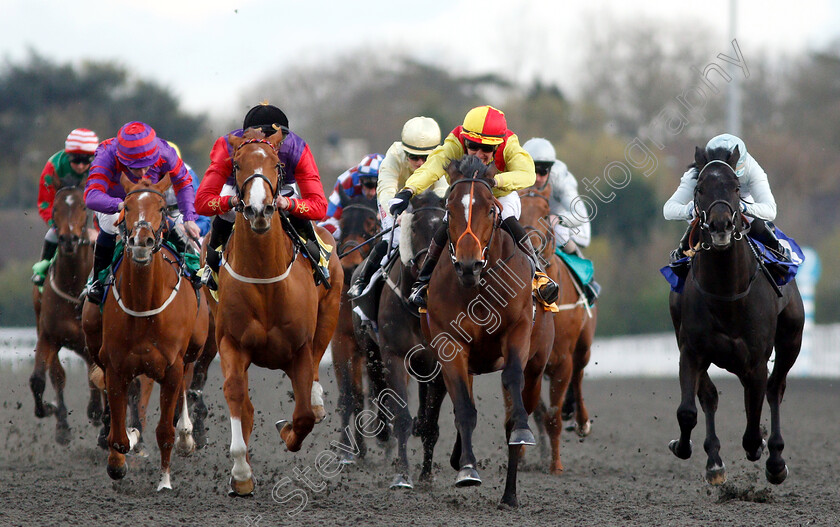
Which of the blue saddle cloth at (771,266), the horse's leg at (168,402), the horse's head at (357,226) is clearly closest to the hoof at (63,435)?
the horse's leg at (168,402)

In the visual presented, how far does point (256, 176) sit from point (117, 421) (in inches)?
81.8

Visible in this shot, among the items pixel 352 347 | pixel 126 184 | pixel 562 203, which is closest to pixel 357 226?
pixel 352 347

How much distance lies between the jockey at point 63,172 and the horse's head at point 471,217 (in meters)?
4.07

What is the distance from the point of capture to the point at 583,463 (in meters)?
9.34

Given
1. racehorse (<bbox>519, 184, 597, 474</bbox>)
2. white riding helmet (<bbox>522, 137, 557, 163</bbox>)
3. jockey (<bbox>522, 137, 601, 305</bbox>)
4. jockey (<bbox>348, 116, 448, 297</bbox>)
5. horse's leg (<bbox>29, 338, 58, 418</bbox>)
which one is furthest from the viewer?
white riding helmet (<bbox>522, 137, 557, 163</bbox>)

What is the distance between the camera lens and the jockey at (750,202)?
24.2 ft

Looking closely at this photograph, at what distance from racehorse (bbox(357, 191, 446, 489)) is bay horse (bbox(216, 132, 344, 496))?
0.99 m

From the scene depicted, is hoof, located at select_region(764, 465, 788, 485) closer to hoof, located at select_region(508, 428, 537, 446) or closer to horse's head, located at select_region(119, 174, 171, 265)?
hoof, located at select_region(508, 428, 537, 446)

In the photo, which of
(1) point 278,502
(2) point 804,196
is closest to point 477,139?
(1) point 278,502

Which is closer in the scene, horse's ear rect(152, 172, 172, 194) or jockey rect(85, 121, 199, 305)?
horse's ear rect(152, 172, 172, 194)

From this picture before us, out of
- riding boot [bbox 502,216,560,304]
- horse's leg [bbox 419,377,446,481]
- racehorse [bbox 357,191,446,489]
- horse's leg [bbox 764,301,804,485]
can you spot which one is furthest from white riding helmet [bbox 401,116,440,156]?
horse's leg [bbox 764,301,804,485]

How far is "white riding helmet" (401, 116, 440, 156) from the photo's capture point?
8281 mm

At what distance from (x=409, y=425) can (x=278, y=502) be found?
1.16m

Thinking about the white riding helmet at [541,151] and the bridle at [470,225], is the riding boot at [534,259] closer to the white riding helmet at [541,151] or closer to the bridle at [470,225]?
the bridle at [470,225]
